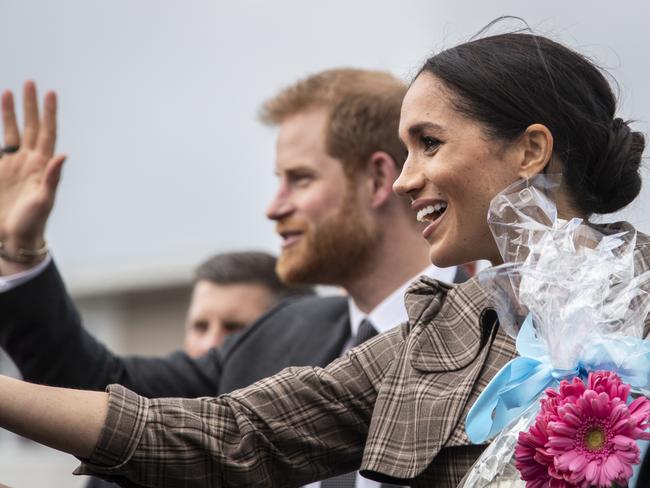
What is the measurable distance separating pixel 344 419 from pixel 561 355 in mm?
528

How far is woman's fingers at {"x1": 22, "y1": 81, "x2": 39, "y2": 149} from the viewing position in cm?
386

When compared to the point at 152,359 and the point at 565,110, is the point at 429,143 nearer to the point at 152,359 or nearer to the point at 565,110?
the point at 565,110

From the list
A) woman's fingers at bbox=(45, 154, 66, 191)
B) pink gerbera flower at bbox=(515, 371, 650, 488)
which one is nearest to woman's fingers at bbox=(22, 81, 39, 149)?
woman's fingers at bbox=(45, 154, 66, 191)

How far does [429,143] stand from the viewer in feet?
8.45

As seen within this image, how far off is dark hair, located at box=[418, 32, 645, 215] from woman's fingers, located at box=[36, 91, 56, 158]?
65.0 inches

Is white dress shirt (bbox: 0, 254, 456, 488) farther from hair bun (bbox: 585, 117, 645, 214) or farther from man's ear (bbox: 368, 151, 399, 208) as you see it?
hair bun (bbox: 585, 117, 645, 214)

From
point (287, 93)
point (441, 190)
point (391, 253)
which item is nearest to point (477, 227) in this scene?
point (441, 190)

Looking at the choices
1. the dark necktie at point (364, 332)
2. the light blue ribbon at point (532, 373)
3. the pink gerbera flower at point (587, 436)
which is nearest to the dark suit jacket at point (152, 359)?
the dark necktie at point (364, 332)

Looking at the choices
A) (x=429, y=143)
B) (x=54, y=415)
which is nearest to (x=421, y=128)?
(x=429, y=143)

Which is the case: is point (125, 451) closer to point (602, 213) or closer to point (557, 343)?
point (557, 343)

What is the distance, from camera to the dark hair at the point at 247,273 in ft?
18.4

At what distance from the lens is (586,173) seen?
250 cm

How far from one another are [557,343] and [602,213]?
1.44 ft

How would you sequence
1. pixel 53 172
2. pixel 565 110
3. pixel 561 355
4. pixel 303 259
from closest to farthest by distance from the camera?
pixel 561 355 < pixel 565 110 < pixel 53 172 < pixel 303 259
